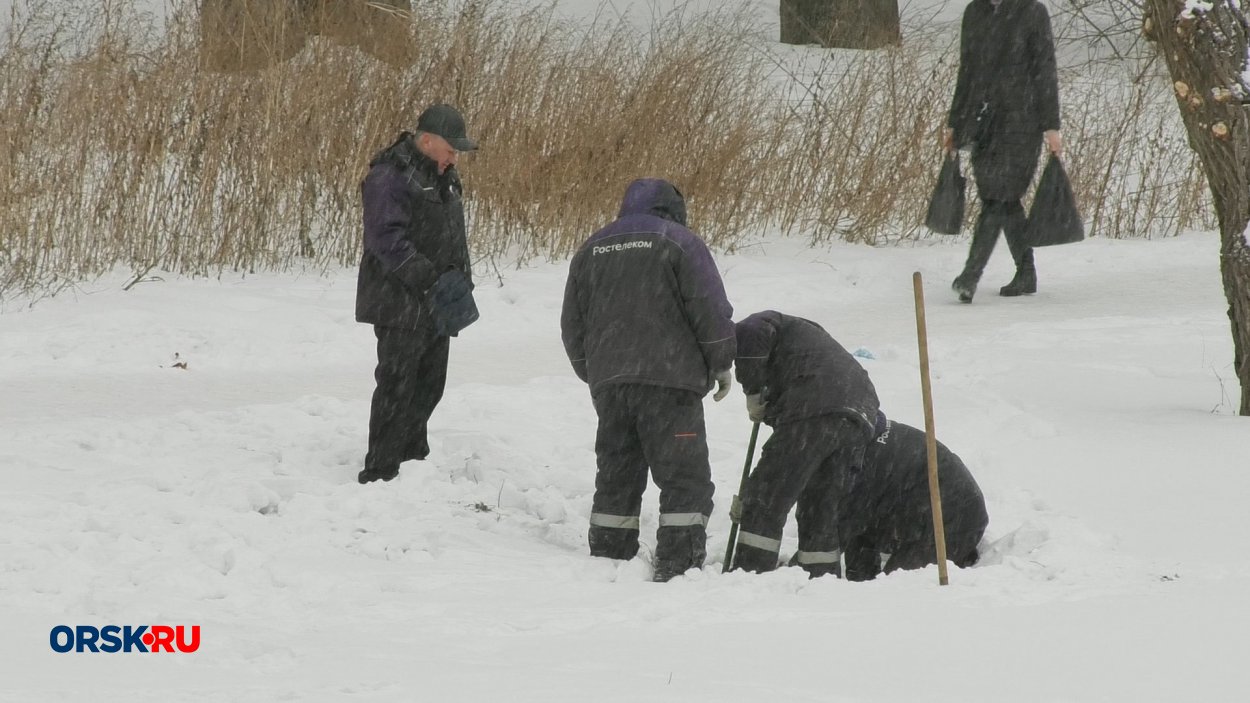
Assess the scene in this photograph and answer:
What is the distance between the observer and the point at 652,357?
4926 mm

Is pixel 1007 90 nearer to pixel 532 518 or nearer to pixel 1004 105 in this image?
pixel 1004 105

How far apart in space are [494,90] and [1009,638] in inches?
293

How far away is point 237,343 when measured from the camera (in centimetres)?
799

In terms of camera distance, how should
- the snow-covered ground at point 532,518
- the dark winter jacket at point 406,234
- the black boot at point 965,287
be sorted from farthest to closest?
the black boot at point 965,287, the dark winter jacket at point 406,234, the snow-covered ground at point 532,518

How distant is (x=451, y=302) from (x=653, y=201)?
1079mm

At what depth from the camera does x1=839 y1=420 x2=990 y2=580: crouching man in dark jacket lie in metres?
5.29

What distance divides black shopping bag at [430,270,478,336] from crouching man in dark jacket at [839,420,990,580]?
1.67m

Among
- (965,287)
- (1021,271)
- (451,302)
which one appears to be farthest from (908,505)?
(1021,271)

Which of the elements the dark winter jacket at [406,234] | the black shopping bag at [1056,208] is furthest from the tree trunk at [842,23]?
the dark winter jacket at [406,234]

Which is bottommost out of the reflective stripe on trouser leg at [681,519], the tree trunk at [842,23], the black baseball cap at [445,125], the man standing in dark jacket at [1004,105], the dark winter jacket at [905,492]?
the reflective stripe on trouser leg at [681,519]

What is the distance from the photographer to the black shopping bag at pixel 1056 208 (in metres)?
8.54

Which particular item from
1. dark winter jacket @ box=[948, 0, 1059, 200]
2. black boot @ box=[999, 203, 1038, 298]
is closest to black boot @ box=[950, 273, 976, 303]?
black boot @ box=[999, 203, 1038, 298]

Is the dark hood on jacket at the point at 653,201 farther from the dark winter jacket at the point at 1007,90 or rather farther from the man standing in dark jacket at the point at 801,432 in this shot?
the dark winter jacket at the point at 1007,90

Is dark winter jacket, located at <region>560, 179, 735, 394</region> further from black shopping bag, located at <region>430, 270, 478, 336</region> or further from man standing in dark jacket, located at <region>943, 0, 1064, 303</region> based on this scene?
man standing in dark jacket, located at <region>943, 0, 1064, 303</region>
